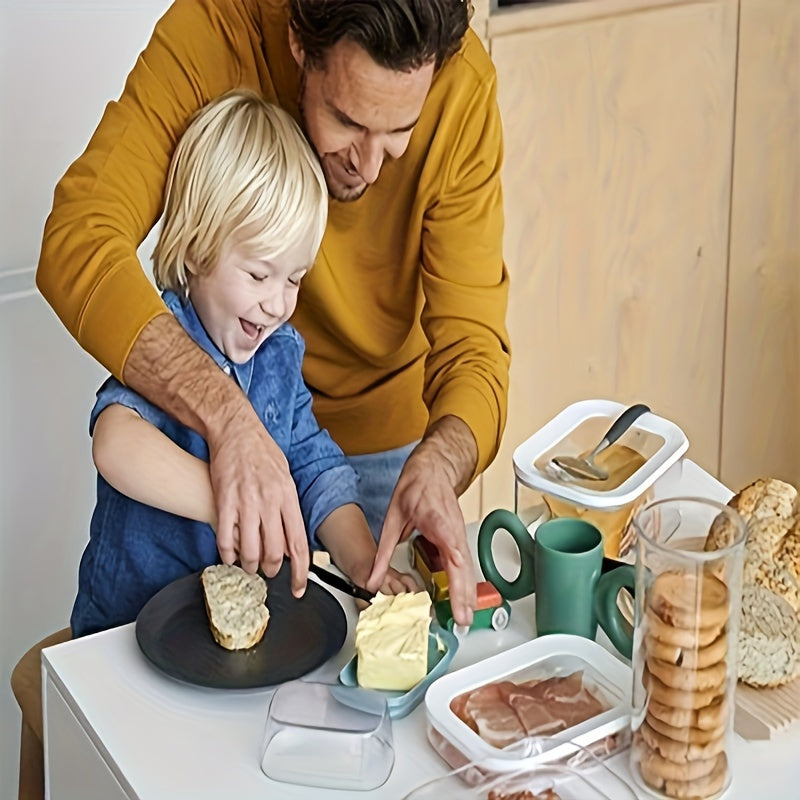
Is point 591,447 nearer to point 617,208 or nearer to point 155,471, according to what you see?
point 155,471

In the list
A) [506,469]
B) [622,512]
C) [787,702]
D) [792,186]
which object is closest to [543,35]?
[792,186]

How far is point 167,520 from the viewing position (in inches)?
57.6

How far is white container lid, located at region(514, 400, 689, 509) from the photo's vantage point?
1286 millimetres

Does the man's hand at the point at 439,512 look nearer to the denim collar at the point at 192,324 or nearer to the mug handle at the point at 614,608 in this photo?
the mug handle at the point at 614,608

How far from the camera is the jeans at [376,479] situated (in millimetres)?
1875

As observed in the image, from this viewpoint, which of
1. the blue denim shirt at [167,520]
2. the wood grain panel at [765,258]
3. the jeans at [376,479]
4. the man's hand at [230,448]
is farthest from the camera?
the wood grain panel at [765,258]

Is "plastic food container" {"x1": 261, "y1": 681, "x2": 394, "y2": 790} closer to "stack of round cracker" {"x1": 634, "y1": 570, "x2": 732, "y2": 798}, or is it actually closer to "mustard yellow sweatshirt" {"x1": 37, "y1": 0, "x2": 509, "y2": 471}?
"stack of round cracker" {"x1": 634, "y1": 570, "x2": 732, "y2": 798}

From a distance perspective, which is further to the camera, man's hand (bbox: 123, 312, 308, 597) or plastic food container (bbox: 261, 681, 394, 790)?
man's hand (bbox: 123, 312, 308, 597)

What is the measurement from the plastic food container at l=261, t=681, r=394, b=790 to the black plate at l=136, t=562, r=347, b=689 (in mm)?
45

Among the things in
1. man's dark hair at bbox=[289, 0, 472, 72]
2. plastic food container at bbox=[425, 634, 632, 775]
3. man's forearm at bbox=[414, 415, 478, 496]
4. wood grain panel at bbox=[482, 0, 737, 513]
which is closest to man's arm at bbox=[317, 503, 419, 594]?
man's forearm at bbox=[414, 415, 478, 496]

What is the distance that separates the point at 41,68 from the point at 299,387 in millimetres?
800

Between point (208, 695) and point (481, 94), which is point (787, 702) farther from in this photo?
point (481, 94)

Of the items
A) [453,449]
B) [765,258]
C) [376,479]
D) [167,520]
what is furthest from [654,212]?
[167,520]

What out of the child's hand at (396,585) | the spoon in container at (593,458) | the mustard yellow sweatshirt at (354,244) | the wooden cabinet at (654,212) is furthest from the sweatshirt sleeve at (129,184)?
the wooden cabinet at (654,212)
